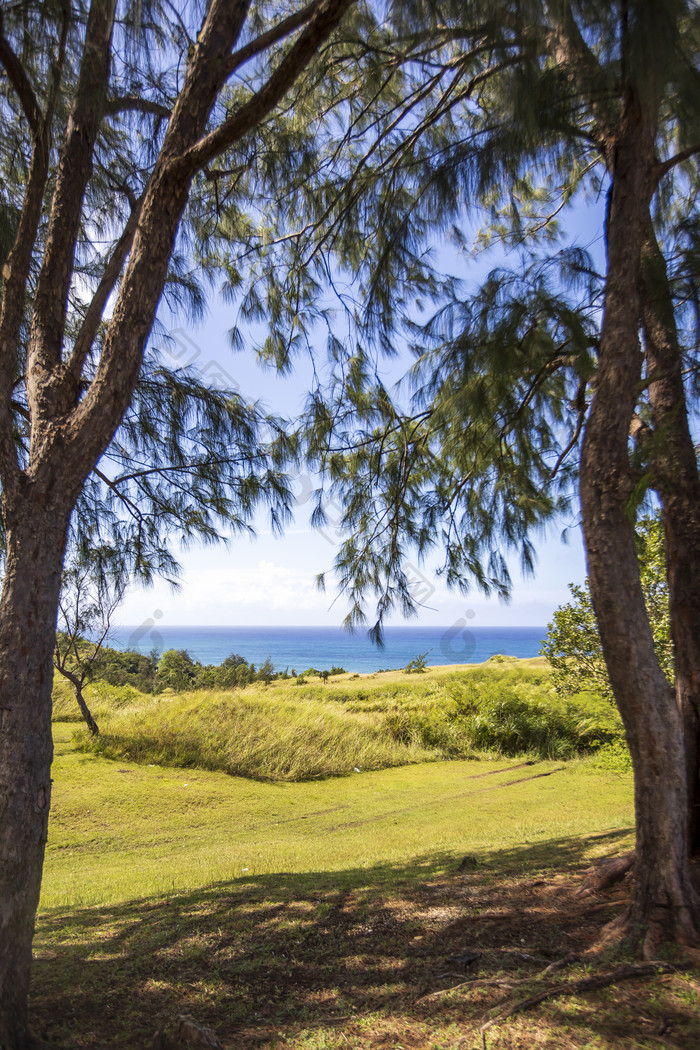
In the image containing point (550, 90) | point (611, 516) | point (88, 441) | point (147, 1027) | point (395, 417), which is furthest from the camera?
point (395, 417)

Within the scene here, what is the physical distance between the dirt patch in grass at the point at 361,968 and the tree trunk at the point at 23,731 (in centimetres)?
30

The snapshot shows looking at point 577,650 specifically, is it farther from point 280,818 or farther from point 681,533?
point 681,533

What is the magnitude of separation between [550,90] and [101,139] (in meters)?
2.68

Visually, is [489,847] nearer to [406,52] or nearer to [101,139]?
[406,52]

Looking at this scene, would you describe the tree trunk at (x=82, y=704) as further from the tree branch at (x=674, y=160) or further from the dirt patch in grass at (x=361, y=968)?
the tree branch at (x=674, y=160)

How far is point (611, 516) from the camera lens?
8.43 feet

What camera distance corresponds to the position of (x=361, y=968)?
256 centimetres

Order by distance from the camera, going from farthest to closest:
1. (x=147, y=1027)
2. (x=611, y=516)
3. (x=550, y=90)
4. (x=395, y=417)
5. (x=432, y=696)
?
(x=432, y=696), (x=395, y=417), (x=550, y=90), (x=611, y=516), (x=147, y=1027)

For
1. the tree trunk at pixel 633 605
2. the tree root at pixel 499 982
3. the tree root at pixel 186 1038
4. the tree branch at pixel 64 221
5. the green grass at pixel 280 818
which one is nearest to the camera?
the tree root at pixel 186 1038

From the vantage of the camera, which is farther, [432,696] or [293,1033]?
[432,696]

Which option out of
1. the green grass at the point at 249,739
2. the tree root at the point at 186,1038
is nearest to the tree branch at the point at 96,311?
the tree root at the point at 186,1038

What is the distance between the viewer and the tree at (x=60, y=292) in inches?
81.1

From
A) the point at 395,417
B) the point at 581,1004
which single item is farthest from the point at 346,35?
the point at 581,1004

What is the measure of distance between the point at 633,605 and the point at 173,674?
1512 centimetres
